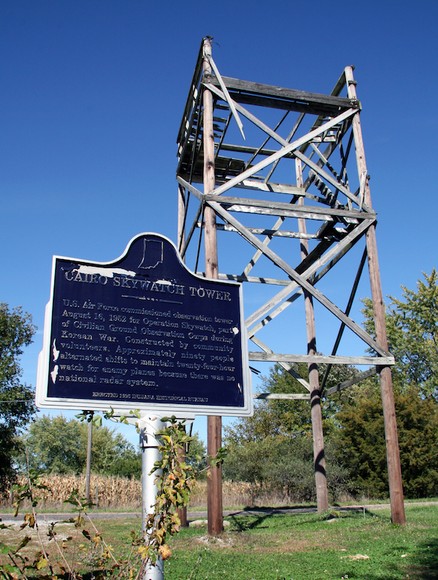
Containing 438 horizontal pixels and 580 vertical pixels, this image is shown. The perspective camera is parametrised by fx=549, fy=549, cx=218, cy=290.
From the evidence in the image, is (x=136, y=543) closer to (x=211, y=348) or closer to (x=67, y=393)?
(x=67, y=393)

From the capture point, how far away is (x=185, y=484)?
3.64m

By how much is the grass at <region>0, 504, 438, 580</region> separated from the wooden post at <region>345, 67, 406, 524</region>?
59 cm

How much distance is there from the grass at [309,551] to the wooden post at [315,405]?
5.93 feet

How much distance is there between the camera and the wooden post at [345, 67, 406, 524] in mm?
10469

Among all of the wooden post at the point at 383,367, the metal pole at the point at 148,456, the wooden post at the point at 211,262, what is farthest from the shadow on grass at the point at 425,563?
the metal pole at the point at 148,456

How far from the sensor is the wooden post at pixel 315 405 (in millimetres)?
13508

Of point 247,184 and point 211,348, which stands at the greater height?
point 247,184

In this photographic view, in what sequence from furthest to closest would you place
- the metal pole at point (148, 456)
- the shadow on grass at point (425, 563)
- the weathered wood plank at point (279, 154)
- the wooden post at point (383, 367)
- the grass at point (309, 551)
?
the weathered wood plank at point (279, 154) < the wooden post at point (383, 367) < the grass at point (309, 551) < the shadow on grass at point (425, 563) < the metal pole at point (148, 456)

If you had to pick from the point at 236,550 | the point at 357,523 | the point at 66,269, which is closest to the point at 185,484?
the point at 66,269

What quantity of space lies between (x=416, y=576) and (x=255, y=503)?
19297 mm

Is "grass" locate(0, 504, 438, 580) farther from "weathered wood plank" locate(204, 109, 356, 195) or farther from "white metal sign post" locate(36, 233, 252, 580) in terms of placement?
"weathered wood plank" locate(204, 109, 356, 195)

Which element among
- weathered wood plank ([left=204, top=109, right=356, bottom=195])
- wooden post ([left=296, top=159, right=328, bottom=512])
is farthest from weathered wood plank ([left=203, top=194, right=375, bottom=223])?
wooden post ([left=296, top=159, right=328, bottom=512])

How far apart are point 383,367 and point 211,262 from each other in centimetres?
422

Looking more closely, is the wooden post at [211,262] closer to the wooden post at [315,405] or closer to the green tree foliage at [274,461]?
the wooden post at [315,405]
